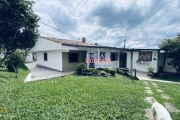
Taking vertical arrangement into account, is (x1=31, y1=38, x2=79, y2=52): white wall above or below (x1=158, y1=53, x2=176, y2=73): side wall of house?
above

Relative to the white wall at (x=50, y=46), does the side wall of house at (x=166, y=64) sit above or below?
below

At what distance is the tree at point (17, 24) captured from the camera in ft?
28.2

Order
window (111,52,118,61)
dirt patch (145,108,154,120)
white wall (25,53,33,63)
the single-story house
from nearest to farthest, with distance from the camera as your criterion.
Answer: dirt patch (145,108,154,120) → the single-story house → window (111,52,118,61) → white wall (25,53,33,63)

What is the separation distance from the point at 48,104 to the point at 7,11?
8.63m

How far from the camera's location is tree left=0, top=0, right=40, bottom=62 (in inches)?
339

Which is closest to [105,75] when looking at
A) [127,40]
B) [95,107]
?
[95,107]

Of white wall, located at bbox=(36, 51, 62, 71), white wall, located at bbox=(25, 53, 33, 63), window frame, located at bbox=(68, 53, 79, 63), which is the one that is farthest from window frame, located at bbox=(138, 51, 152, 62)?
white wall, located at bbox=(25, 53, 33, 63)

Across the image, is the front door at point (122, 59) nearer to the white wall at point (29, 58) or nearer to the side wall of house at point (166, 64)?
the side wall of house at point (166, 64)

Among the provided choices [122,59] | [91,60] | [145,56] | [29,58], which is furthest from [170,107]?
[29,58]

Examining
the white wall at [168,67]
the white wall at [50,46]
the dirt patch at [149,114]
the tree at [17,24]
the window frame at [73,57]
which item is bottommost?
the dirt patch at [149,114]

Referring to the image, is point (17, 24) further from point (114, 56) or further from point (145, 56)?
point (145, 56)

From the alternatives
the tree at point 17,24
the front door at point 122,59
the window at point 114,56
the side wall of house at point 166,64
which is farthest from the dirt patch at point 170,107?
the front door at point 122,59

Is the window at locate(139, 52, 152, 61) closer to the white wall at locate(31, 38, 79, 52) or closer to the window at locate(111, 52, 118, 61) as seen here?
the window at locate(111, 52, 118, 61)

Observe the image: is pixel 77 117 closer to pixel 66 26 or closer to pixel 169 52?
pixel 169 52
